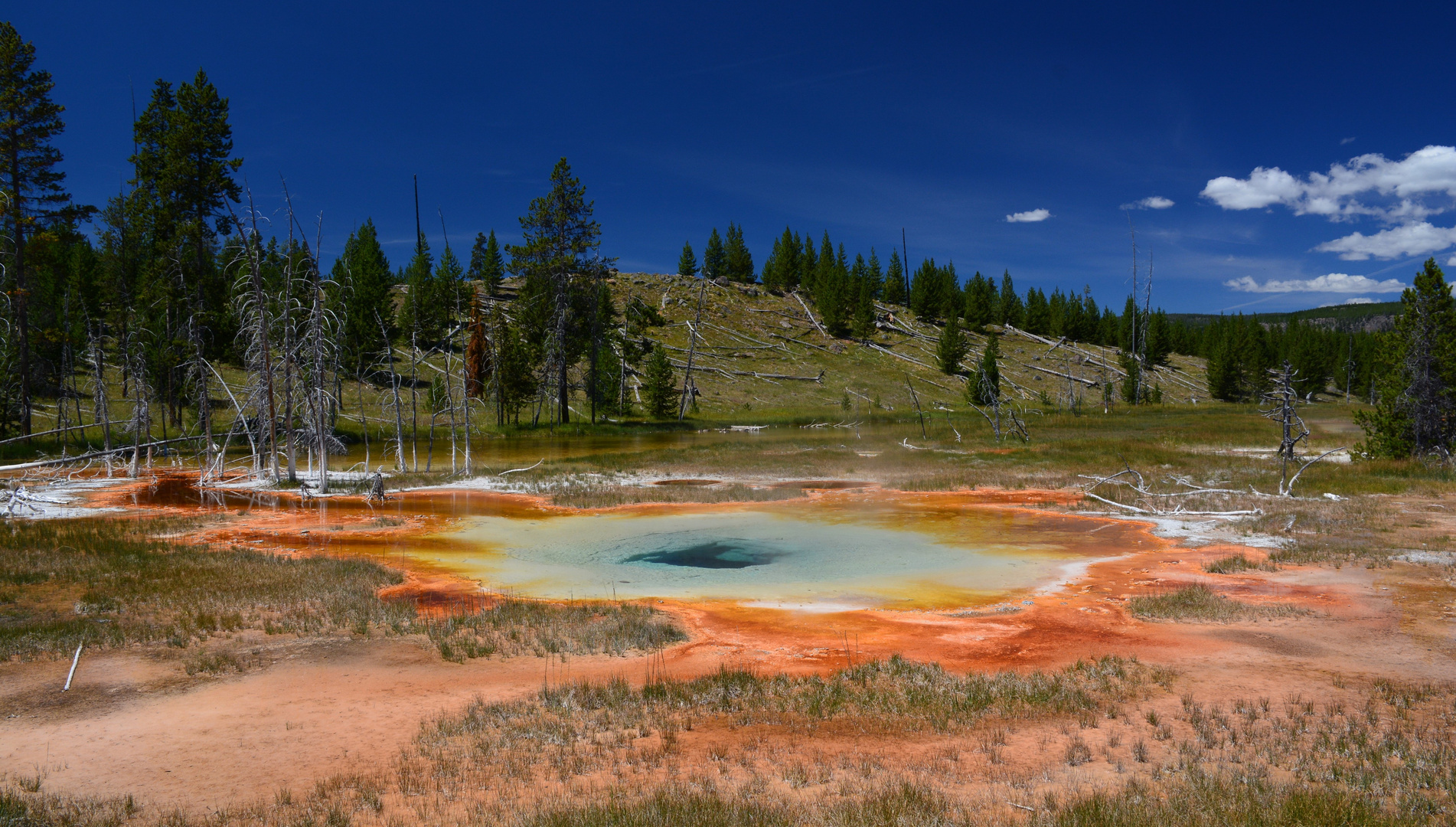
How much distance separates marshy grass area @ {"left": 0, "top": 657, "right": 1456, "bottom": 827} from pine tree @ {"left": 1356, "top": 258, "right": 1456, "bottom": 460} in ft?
85.4

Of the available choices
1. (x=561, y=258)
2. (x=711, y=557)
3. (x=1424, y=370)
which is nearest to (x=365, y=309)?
(x=561, y=258)

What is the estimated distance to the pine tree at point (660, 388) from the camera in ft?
202

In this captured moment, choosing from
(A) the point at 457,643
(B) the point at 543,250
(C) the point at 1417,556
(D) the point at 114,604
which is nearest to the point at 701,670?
(A) the point at 457,643

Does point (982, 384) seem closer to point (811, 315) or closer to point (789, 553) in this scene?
point (789, 553)

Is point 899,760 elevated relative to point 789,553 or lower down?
elevated

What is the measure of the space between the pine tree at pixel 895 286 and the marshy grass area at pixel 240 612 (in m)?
117

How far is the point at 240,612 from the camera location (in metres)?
12.4

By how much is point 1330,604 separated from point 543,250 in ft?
174

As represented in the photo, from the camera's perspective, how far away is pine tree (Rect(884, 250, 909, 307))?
129125 millimetres

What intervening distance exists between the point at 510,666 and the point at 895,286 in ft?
411

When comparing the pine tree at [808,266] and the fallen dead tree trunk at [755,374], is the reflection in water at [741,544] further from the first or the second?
the pine tree at [808,266]

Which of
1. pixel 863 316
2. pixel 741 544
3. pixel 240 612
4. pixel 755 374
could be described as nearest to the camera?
pixel 240 612

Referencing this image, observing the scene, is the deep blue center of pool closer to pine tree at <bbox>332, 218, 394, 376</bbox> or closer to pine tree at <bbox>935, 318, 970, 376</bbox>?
pine tree at <bbox>332, 218, 394, 376</bbox>

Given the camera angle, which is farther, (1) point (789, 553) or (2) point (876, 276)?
(2) point (876, 276)
